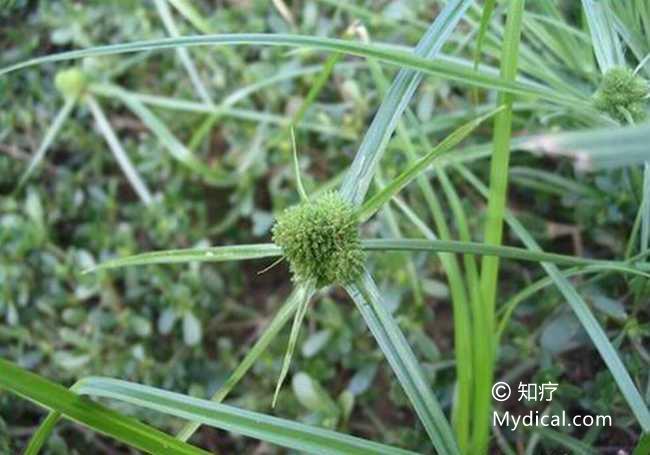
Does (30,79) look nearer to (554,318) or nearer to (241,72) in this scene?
(241,72)

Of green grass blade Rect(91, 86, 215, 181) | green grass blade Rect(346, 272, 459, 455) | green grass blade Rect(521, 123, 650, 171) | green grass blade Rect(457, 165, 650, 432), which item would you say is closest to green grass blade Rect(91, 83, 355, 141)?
green grass blade Rect(91, 86, 215, 181)

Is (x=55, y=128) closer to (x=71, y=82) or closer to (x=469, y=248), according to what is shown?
(x=71, y=82)

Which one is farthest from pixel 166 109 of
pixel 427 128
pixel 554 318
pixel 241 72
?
pixel 554 318

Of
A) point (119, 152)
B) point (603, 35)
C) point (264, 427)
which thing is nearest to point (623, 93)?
point (603, 35)

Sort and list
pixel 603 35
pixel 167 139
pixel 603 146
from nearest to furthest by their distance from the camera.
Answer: pixel 603 146
pixel 603 35
pixel 167 139

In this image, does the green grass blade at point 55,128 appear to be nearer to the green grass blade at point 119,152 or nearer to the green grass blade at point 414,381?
the green grass blade at point 119,152

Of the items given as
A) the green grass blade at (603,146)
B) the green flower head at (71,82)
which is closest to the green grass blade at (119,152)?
the green flower head at (71,82)

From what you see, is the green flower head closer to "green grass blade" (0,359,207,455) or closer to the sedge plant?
the sedge plant
